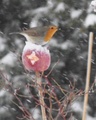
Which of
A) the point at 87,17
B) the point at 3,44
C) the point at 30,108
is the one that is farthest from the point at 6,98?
the point at 87,17

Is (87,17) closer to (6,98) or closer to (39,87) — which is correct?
(6,98)

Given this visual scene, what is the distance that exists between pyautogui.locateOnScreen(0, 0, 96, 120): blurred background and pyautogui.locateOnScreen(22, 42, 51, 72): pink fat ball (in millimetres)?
2312

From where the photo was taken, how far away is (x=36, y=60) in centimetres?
159

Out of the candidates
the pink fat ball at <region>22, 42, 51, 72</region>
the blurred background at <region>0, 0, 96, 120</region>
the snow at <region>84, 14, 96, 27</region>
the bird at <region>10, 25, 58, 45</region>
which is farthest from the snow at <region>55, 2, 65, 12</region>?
the pink fat ball at <region>22, 42, 51, 72</region>

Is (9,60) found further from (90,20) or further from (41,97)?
(41,97)

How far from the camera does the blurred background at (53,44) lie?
3.94 metres

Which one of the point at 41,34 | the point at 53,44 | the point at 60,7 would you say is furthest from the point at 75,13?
the point at 41,34

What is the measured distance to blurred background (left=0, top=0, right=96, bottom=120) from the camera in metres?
3.94

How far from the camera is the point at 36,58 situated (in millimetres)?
1601

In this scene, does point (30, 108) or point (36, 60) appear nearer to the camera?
point (36, 60)

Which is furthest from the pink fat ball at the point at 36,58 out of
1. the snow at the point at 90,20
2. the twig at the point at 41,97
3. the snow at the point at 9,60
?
the snow at the point at 9,60

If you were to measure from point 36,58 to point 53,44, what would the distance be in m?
2.52

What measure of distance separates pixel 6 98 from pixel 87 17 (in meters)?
1.11

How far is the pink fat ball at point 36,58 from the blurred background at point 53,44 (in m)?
2.31
